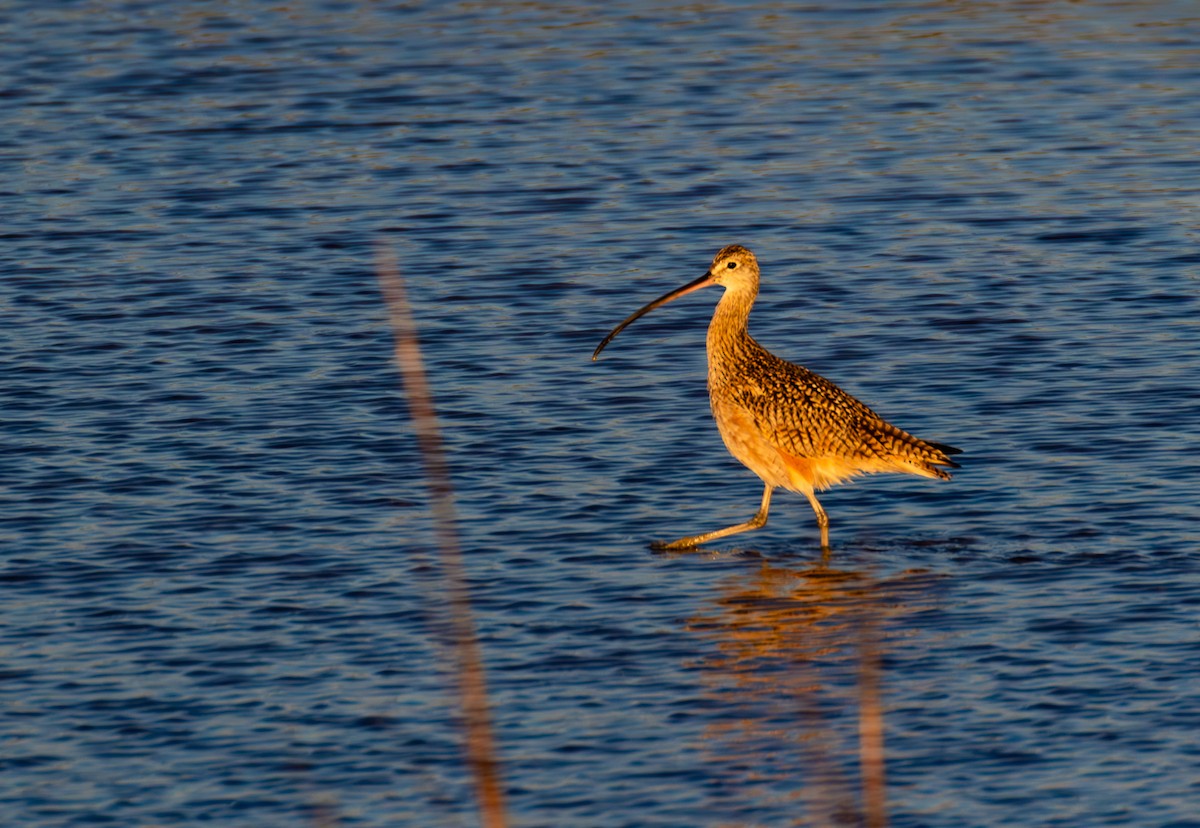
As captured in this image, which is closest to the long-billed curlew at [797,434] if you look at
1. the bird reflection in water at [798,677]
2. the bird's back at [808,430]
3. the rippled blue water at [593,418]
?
the bird's back at [808,430]

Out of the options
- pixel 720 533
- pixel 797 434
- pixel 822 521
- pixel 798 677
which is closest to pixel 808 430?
pixel 797 434

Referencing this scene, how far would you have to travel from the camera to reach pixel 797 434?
1277 cm

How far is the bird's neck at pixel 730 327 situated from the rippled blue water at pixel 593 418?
94cm

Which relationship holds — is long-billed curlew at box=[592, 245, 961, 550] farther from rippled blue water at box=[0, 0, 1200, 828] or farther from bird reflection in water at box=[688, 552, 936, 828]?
bird reflection in water at box=[688, 552, 936, 828]

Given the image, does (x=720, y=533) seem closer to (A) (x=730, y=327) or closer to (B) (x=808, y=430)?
(B) (x=808, y=430)

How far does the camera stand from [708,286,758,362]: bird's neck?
13281 millimetres

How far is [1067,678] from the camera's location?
10414mm

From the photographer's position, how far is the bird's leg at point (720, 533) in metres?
12.6

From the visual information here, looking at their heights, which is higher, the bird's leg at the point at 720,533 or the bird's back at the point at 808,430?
the bird's back at the point at 808,430

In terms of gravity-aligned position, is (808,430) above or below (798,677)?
above

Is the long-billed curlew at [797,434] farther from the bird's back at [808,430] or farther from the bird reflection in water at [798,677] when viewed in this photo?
the bird reflection in water at [798,677]

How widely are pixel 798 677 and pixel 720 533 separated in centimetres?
213

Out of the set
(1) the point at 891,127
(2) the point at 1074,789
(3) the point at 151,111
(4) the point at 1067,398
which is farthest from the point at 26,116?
(2) the point at 1074,789

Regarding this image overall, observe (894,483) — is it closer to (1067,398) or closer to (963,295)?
(1067,398)
